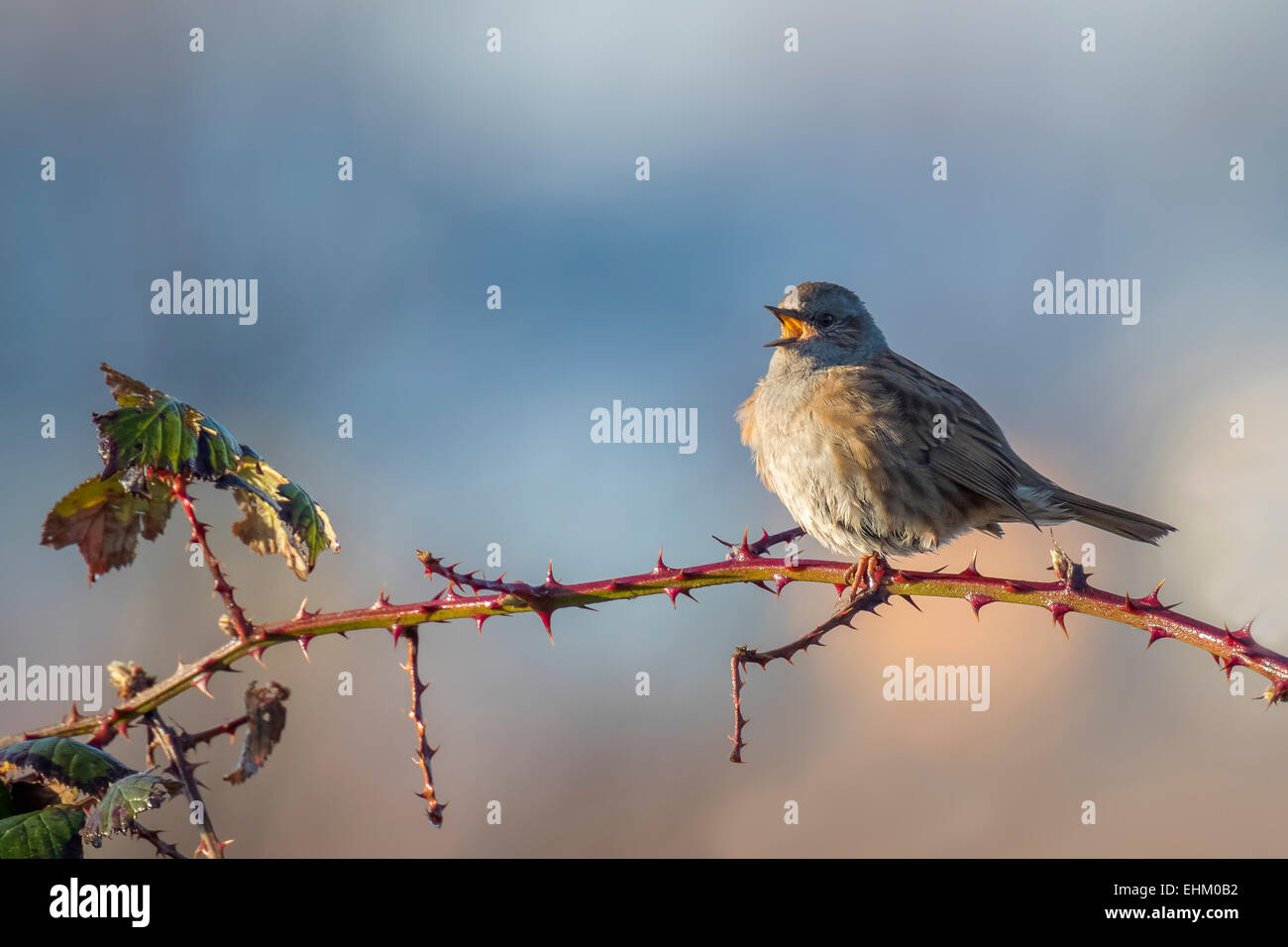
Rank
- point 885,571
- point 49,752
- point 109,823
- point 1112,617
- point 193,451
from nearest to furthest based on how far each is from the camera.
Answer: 1. point 109,823
2. point 49,752
3. point 193,451
4. point 1112,617
5. point 885,571

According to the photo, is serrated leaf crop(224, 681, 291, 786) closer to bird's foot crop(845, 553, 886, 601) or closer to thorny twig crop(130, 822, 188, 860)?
thorny twig crop(130, 822, 188, 860)

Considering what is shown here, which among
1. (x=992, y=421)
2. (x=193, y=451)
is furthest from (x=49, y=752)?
(x=992, y=421)

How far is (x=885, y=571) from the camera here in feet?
9.98

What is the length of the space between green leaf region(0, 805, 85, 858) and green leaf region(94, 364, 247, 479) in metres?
0.61

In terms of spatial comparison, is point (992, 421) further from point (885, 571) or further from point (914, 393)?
point (885, 571)

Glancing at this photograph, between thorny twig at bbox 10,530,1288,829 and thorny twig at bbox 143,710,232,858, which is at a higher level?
thorny twig at bbox 10,530,1288,829

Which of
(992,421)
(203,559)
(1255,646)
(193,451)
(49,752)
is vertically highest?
(992,421)

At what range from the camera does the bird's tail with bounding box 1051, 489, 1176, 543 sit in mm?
5387

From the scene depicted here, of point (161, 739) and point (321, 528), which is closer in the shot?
point (161, 739)

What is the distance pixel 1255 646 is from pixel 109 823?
6.84 feet

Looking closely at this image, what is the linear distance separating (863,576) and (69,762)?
205 cm

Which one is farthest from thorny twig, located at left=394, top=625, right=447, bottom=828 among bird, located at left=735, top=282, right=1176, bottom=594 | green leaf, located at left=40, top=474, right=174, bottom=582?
bird, located at left=735, top=282, right=1176, bottom=594

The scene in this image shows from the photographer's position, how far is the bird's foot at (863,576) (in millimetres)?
2719

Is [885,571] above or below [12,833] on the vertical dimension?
above
